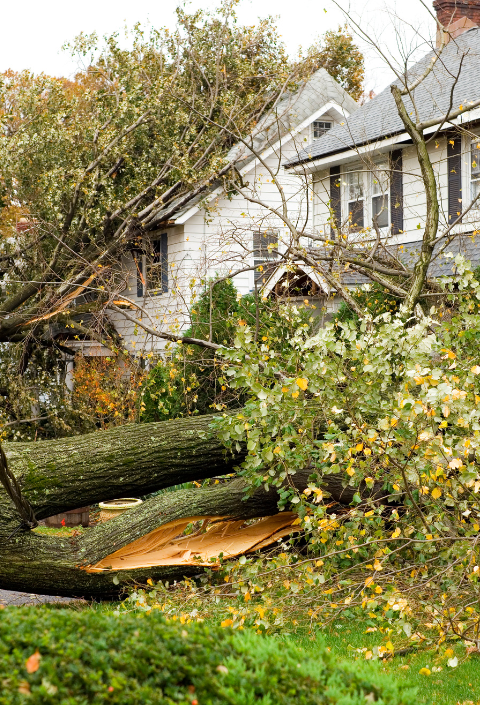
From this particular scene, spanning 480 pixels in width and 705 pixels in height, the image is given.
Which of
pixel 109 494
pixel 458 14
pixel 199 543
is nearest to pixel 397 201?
pixel 458 14

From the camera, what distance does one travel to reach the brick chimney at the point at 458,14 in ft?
53.4

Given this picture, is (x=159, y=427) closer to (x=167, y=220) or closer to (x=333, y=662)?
(x=333, y=662)

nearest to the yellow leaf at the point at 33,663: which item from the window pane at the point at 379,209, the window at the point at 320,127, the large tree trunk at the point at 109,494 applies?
the large tree trunk at the point at 109,494

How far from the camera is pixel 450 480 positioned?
16.9 ft

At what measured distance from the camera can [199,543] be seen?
7.50m

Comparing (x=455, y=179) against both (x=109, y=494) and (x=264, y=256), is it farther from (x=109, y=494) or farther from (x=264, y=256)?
(x=109, y=494)

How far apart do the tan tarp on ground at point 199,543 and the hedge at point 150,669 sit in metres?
4.20

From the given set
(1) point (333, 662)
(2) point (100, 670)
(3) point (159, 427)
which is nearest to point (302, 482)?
(3) point (159, 427)

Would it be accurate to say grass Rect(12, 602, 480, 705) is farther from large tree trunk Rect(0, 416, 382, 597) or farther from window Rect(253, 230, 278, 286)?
window Rect(253, 230, 278, 286)

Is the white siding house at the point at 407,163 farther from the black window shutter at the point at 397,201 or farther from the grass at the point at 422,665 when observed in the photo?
the grass at the point at 422,665

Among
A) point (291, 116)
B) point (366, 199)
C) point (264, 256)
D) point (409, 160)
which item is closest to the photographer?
point (264, 256)

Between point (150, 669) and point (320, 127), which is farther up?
point (320, 127)

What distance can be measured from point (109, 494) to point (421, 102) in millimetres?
10747

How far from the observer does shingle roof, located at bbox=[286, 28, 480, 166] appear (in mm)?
13648
